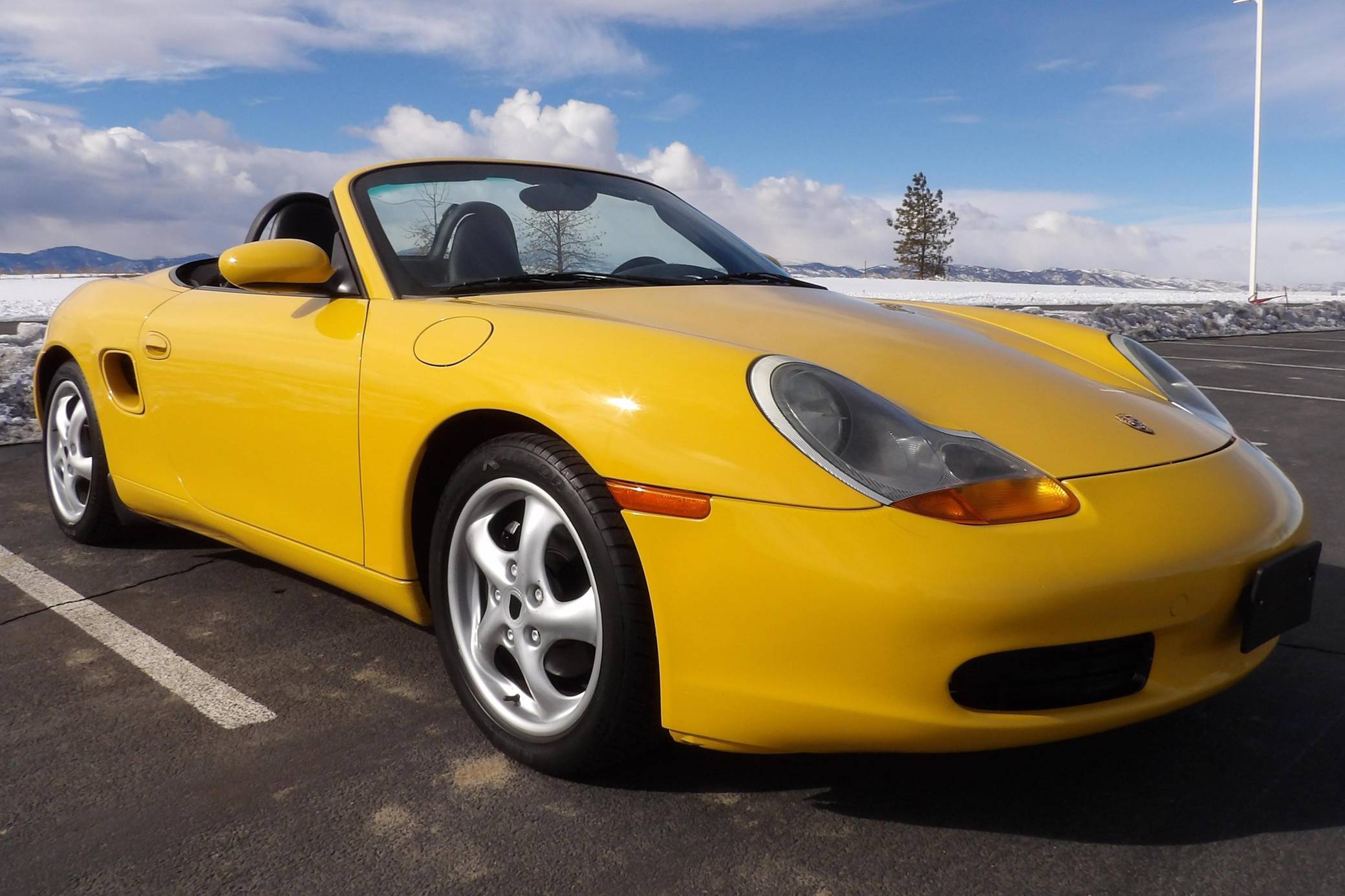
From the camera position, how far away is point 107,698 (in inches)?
99.0

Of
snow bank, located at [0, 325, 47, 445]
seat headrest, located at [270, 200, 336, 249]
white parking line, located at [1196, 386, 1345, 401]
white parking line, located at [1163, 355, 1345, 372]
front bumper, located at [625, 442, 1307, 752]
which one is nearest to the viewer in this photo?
front bumper, located at [625, 442, 1307, 752]

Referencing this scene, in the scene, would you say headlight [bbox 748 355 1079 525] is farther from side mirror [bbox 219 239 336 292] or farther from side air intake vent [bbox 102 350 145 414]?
side air intake vent [bbox 102 350 145 414]

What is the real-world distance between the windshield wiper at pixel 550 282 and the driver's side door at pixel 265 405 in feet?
0.82

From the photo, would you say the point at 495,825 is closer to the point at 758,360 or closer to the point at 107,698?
the point at 758,360

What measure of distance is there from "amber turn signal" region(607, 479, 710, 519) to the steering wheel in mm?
1166

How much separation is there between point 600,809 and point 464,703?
0.45 meters

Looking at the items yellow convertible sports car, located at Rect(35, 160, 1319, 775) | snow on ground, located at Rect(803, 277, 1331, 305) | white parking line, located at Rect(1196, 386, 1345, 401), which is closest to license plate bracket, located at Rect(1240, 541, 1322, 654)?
yellow convertible sports car, located at Rect(35, 160, 1319, 775)

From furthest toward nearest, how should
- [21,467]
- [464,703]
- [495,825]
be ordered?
1. [21,467]
2. [464,703]
3. [495,825]

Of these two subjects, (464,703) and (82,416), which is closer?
(464,703)

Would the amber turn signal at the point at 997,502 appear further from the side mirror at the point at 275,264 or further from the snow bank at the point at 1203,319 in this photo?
the snow bank at the point at 1203,319

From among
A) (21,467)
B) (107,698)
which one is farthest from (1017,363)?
(21,467)

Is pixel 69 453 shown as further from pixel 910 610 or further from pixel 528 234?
pixel 910 610

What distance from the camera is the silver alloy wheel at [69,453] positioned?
145 inches

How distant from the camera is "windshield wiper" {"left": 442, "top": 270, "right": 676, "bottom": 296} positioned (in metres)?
2.62
